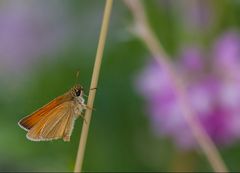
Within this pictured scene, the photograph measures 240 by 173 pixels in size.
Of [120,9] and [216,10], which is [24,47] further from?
[216,10]

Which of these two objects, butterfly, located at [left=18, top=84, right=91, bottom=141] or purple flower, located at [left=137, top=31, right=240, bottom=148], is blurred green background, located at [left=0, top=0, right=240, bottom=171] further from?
butterfly, located at [left=18, top=84, right=91, bottom=141]

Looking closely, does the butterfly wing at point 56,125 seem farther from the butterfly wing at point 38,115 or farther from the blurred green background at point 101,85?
the blurred green background at point 101,85

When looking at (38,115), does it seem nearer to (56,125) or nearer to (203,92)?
(56,125)

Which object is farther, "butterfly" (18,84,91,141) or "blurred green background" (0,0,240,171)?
"blurred green background" (0,0,240,171)

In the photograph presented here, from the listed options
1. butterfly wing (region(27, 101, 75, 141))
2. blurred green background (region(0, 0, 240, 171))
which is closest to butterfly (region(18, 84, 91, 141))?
butterfly wing (region(27, 101, 75, 141))

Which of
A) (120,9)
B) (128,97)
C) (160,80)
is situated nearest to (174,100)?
(160,80)

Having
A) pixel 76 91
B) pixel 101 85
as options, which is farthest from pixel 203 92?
pixel 76 91
